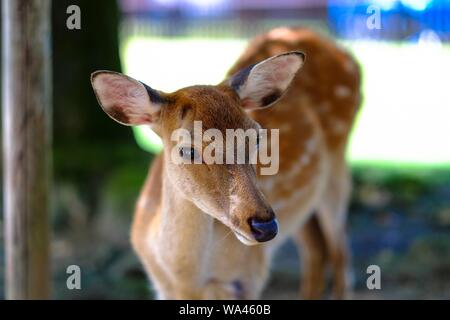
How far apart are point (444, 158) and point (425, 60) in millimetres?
6626

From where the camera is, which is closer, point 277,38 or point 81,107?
point 277,38

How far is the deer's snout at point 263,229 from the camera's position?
314 centimetres

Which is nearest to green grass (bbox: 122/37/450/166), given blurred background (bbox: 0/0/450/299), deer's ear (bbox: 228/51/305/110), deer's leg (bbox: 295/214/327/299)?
blurred background (bbox: 0/0/450/299)

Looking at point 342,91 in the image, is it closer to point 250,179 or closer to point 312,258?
point 312,258

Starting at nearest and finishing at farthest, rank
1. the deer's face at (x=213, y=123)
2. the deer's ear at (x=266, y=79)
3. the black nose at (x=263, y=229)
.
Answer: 1. the black nose at (x=263, y=229)
2. the deer's face at (x=213, y=123)
3. the deer's ear at (x=266, y=79)

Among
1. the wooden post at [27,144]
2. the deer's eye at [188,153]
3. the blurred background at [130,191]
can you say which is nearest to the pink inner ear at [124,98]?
the deer's eye at [188,153]

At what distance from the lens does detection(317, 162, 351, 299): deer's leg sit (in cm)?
560

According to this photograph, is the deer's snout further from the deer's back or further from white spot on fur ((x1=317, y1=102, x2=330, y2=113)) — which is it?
white spot on fur ((x1=317, y1=102, x2=330, y2=113))

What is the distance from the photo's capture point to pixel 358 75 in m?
5.71

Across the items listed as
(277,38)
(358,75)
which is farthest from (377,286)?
(277,38)

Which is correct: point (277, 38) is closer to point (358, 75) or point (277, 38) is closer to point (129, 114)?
point (358, 75)

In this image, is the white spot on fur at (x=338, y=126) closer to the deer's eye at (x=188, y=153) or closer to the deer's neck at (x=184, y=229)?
the deer's neck at (x=184, y=229)

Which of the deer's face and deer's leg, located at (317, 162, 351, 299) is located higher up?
the deer's face

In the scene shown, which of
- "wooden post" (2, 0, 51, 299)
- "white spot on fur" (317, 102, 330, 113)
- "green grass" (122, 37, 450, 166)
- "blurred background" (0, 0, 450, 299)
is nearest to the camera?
"wooden post" (2, 0, 51, 299)
